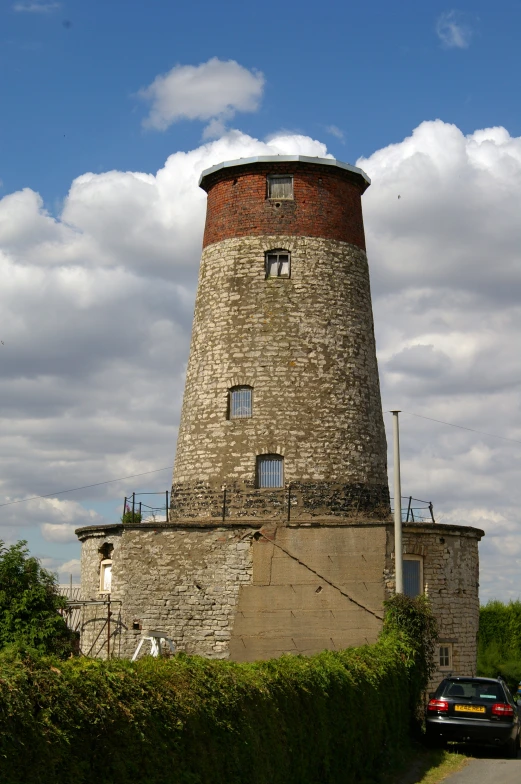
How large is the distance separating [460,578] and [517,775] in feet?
32.8

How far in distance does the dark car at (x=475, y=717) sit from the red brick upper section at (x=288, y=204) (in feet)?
46.0

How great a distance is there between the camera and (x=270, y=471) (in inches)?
1033

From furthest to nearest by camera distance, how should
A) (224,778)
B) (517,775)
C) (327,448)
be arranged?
(327,448), (517,775), (224,778)

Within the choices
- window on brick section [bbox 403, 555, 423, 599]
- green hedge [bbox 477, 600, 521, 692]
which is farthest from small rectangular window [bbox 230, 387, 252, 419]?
green hedge [bbox 477, 600, 521, 692]

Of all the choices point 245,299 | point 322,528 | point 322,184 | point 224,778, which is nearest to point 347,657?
point 224,778

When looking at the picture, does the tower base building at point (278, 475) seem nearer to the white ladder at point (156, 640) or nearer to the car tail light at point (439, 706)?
the white ladder at point (156, 640)

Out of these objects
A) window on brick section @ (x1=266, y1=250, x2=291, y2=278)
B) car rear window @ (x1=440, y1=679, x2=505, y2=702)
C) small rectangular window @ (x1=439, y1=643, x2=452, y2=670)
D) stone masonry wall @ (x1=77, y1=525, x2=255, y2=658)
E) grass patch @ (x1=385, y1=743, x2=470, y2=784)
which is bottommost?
grass patch @ (x1=385, y1=743, x2=470, y2=784)

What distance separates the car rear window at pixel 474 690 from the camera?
57.1ft

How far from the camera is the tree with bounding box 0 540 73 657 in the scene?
82.1 feet

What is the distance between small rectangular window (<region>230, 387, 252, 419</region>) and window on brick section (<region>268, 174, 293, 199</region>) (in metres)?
5.51

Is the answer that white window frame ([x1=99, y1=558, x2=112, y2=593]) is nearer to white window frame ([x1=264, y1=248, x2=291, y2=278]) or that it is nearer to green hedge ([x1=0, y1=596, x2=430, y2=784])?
white window frame ([x1=264, y1=248, x2=291, y2=278])

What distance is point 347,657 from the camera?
15.8 metres

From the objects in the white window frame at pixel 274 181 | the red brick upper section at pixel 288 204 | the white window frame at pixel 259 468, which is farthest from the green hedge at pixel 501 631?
the white window frame at pixel 274 181

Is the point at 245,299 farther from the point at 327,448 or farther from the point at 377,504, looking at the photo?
the point at 377,504
